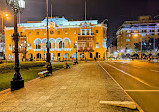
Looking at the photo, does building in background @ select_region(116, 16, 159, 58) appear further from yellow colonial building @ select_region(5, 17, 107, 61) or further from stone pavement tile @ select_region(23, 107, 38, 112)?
stone pavement tile @ select_region(23, 107, 38, 112)

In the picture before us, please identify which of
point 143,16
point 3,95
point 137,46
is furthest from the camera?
point 143,16

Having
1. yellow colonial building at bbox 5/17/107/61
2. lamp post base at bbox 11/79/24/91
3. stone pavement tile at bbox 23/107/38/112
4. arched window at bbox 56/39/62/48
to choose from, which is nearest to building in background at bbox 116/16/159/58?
yellow colonial building at bbox 5/17/107/61

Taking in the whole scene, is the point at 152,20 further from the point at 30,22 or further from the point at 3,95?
the point at 3,95

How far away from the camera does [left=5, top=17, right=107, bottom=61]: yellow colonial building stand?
50.8 metres

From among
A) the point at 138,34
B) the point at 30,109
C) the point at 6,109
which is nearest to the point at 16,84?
the point at 6,109

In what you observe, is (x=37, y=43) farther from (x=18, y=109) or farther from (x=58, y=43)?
(x=18, y=109)

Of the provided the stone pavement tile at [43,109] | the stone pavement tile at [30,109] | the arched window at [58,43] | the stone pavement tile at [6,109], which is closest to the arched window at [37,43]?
the arched window at [58,43]

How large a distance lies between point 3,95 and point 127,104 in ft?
18.1

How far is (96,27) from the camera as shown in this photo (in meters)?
51.0

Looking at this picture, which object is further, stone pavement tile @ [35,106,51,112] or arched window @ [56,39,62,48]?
arched window @ [56,39,62,48]

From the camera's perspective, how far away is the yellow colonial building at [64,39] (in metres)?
50.8

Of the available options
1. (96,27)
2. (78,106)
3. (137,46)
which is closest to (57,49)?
(96,27)

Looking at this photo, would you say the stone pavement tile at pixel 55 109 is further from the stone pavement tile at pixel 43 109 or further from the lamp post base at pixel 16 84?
the lamp post base at pixel 16 84

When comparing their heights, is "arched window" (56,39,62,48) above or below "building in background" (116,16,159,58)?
below
